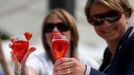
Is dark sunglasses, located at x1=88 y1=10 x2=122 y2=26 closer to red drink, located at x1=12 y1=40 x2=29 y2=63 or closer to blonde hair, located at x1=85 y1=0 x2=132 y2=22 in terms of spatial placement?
blonde hair, located at x1=85 y1=0 x2=132 y2=22

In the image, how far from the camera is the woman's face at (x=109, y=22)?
298cm

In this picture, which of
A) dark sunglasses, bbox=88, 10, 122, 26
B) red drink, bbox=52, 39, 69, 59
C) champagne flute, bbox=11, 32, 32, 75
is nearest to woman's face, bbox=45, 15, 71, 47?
dark sunglasses, bbox=88, 10, 122, 26

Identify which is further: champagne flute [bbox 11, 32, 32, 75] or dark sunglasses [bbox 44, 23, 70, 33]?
dark sunglasses [bbox 44, 23, 70, 33]

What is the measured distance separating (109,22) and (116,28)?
0.18ft

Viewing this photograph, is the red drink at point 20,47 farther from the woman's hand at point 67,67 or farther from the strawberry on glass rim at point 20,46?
the woman's hand at point 67,67

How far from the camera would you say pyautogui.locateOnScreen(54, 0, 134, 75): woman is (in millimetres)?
2711

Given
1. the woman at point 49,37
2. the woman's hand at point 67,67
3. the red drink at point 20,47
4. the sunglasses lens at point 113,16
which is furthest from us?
the woman at point 49,37

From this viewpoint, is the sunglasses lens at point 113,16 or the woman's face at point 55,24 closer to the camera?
the sunglasses lens at point 113,16

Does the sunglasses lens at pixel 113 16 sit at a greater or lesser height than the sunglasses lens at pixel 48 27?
greater

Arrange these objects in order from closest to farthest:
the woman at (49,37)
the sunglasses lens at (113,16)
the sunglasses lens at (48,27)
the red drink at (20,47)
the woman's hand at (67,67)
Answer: the woman's hand at (67,67)
the red drink at (20,47)
the sunglasses lens at (113,16)
the woman at (49,37)
the sunglasses lens at (48,27)

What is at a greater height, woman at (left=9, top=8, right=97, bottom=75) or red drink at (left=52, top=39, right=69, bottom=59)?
red drink at (left=52, top=39, right=69, bottom=59)

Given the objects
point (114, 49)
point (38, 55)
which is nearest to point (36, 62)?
point (38, 55)

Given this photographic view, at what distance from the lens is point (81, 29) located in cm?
1284

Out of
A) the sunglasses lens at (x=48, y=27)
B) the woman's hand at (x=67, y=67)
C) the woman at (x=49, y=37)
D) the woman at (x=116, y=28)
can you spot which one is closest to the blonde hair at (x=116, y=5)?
the woman at (x=116, y=28)
